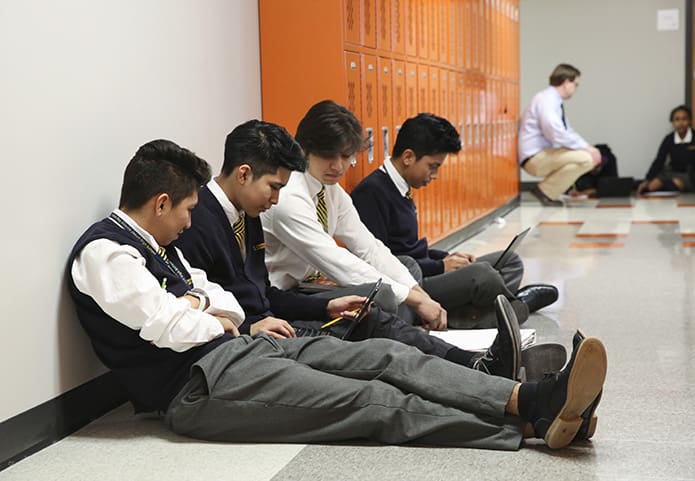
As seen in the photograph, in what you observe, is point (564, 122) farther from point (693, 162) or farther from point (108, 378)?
point (108, 378)

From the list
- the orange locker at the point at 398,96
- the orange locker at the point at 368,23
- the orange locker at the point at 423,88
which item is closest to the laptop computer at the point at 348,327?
the orange locker at the point at 368,23

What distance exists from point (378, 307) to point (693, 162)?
820 centimetres

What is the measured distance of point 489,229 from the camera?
25.5 ft

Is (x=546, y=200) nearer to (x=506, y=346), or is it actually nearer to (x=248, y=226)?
(x=248, y=226)

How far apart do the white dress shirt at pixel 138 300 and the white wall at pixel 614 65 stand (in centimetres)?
939

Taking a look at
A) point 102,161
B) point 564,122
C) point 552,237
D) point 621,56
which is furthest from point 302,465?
point 621,56

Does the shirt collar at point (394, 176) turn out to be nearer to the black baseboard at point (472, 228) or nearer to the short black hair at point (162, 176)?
the short black hair at point (162, 176)

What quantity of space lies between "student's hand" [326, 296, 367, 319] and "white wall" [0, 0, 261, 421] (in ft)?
2.41

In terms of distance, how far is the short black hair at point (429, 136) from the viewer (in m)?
4.01

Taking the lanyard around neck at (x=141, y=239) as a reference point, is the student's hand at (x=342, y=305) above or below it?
below

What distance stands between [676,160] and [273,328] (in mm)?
8738

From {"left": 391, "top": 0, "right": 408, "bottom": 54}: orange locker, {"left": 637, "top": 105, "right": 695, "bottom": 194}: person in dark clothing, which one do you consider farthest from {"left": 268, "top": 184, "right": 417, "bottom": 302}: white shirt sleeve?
{"left": 637, "top": 105, "right": 695, "bottom": 194}: person in dark clothing

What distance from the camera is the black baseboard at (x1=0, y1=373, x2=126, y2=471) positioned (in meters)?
2.36

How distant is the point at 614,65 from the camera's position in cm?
1108
